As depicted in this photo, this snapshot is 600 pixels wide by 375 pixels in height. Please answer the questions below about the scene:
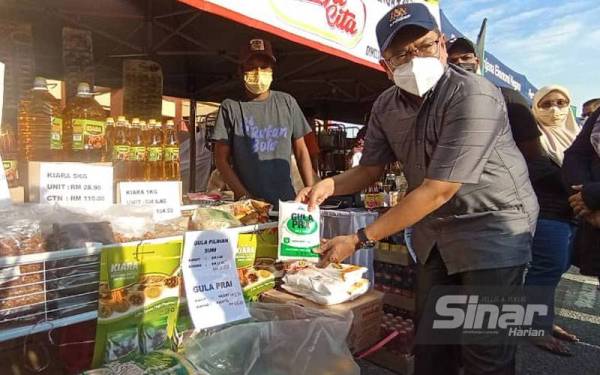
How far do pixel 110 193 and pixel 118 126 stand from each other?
28cm

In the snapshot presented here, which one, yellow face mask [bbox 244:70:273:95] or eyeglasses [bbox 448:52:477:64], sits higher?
eyeglasses [bbox 448:52:477:64]

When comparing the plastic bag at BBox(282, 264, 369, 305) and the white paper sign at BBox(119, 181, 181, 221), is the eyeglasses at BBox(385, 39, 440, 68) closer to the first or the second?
the plastic bag at BBox(282, 264, 369, 305)

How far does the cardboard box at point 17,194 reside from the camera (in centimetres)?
136

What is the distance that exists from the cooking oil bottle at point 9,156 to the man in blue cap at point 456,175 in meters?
1.09

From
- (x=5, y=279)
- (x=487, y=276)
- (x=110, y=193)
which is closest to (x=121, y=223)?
(x=110, y=193)

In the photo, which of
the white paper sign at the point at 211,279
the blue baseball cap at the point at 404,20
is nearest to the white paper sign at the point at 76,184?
the white paper sign at the point at 211,279

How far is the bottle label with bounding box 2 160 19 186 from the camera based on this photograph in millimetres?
1356

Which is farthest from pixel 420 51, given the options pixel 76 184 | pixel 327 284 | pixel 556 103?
pixel 556 103

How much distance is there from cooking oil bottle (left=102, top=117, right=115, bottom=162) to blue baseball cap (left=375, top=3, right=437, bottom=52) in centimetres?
106

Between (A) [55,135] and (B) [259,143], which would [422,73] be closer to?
(B) [259,143]

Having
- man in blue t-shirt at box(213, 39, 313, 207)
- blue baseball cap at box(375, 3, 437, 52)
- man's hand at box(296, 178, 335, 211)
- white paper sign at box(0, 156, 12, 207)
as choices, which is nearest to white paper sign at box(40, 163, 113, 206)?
white paper sign at box(0, 156, 12, 207)

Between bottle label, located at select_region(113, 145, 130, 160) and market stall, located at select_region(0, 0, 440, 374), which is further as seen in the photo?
bottle label, located at select_region(113, 145, 130, 160)

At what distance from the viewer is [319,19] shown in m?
3.24

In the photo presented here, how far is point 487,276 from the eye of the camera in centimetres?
145
